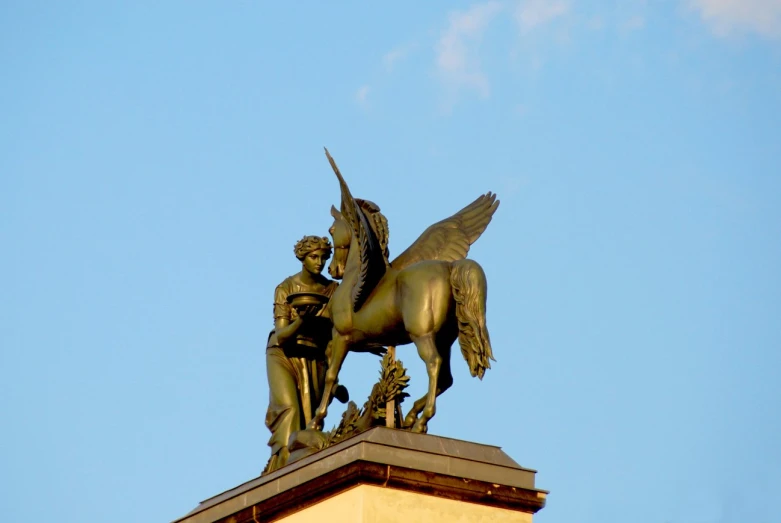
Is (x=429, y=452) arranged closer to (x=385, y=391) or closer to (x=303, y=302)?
(x=385, y=391)

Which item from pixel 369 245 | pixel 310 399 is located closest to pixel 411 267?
pixel 369 245

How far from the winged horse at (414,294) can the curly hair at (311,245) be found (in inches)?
13.0

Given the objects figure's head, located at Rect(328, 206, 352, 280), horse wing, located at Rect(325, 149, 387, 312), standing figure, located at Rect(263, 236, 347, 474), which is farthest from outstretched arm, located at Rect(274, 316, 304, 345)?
horse wing, located at Rect(325, 149, 387, 312)

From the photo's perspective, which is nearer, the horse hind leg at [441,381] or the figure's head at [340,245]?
the horse hind leg at [441,381]

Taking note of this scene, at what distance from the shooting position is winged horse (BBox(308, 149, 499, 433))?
89.3 feet

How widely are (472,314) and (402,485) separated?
1933mm

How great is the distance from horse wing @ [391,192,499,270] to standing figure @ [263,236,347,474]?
126 centimetres

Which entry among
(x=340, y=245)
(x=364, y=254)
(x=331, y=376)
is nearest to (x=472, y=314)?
(x=364, y=254)

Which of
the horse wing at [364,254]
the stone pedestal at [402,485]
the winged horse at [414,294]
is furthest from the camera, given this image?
the horse wing at [364,254]

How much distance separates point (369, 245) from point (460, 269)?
131 centimetres

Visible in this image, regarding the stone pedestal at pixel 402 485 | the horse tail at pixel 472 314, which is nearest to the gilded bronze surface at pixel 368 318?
the horse tail at pixel 472 314

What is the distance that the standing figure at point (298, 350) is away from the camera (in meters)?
29.5

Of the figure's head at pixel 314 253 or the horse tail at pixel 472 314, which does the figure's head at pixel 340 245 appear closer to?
the figure's head at pixel 314 253

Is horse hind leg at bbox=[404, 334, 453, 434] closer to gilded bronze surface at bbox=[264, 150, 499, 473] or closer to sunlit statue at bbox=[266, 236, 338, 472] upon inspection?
gilded bronze surface at bbox=[264, 150, 499, 473]
